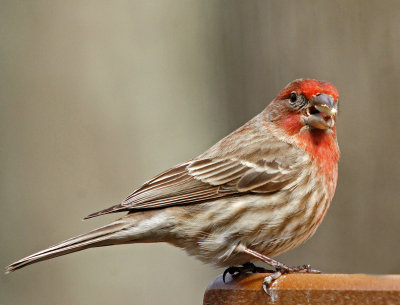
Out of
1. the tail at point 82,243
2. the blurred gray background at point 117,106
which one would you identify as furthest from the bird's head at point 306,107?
the tail at point 82,243

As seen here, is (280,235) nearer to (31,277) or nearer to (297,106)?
(297,106)

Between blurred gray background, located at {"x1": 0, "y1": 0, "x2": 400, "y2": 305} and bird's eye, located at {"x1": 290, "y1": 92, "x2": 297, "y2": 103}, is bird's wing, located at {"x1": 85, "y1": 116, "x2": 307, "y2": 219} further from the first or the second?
blurred gray background, located at {"x1": 0, "y1": 0, "x2": 400, "y2": 305}

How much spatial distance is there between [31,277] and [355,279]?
4.60 meters

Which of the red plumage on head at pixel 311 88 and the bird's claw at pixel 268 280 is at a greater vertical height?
the red plumage on head at pixel 311 88

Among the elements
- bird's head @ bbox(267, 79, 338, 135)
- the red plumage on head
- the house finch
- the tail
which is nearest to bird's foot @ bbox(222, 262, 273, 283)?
the house finch

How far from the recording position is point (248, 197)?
423cm

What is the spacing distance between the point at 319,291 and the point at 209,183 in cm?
192

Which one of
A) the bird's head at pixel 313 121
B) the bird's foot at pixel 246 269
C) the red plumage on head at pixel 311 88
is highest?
the red plumage on head at pixel 311 88

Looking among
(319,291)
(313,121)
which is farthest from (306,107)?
(319,291)

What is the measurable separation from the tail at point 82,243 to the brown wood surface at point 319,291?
1.20 m

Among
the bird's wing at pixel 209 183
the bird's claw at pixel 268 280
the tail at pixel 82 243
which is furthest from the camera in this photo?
the bird's wing at pixel 209 183

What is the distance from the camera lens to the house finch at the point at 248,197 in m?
4.05

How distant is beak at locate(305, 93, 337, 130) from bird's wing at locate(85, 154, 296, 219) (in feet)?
1.02

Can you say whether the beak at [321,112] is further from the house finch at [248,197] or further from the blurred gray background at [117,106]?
the blurred gray background at [117,106]
